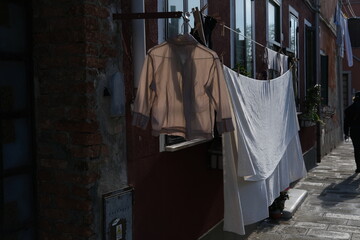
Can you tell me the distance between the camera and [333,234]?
21.4 feet

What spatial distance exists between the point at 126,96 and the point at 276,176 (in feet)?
7.65

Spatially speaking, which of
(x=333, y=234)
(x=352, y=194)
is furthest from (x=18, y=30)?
(x=352, y=194)

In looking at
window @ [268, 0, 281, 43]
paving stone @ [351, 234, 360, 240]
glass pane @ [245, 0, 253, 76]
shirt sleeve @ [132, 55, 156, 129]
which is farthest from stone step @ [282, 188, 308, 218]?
shirt sleeve @ [132, 55, 156, 129]

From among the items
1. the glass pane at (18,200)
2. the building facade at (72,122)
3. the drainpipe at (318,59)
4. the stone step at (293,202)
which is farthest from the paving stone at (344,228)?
the drainpipe at (318,59)

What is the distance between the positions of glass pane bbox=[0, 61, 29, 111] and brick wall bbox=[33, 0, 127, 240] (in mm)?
94

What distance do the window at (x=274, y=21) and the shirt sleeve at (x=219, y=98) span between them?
17.1ft

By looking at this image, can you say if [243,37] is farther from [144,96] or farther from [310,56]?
[310,56]

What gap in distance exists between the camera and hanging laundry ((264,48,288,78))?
672 cm

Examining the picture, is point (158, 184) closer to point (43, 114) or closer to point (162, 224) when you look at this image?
point (162, 224)

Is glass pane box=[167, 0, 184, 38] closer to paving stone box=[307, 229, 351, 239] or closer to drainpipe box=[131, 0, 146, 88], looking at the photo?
drainpipe box=[131, 0, 146, 88]

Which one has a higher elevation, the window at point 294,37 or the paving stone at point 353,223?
the window at point 294,37

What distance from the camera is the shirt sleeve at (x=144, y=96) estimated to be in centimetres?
354

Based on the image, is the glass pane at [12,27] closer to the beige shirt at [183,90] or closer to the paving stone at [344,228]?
the beige shirt at [183,90]

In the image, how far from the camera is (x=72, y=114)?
3.27 metres
